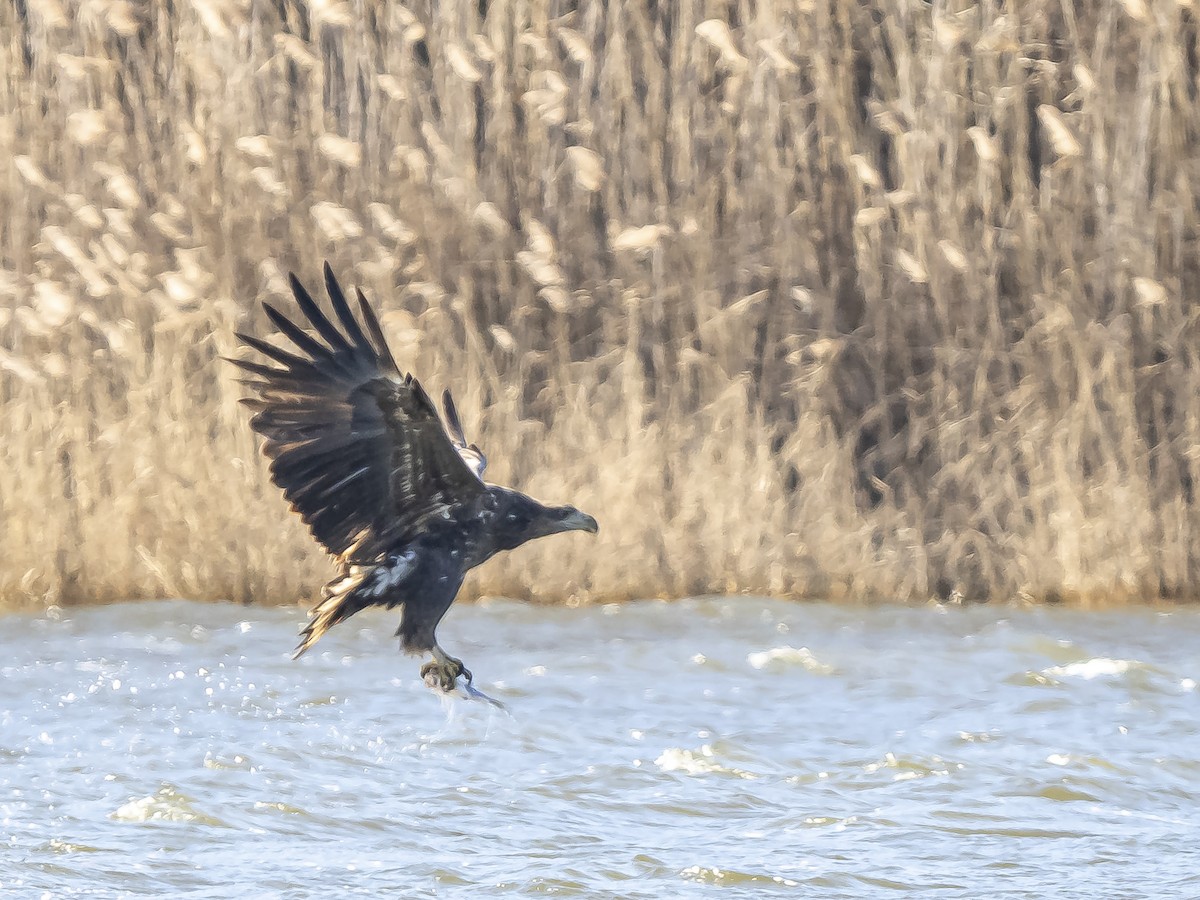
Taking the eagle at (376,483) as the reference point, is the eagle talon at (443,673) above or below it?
below

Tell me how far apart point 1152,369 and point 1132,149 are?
738mm

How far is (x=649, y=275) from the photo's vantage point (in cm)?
715

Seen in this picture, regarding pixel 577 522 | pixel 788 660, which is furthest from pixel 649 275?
pixel 577 522

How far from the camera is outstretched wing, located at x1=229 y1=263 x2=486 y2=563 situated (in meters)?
4.90

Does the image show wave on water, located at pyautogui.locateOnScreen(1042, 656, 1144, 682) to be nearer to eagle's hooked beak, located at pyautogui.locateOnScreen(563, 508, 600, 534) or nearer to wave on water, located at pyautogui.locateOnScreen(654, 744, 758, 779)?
wave on water, located at pyautogui.locateOnScreen(654, 744, 758, 779)

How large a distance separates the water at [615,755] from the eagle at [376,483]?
53cm

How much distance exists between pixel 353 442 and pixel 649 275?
238cm

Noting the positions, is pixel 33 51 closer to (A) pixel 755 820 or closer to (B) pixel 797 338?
(B) pixel 797 338

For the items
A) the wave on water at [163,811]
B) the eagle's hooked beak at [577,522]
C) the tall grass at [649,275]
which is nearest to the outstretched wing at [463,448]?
the eagle's hooked beak at [577,522]

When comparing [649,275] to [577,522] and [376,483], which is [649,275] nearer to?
[577,522]

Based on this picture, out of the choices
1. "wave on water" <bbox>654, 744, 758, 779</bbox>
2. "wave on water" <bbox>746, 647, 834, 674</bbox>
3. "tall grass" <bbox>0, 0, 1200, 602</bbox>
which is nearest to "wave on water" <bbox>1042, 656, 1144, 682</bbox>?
"tall grass" <bbox>0, 0, 1200, 602</bbox>

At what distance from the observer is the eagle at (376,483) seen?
16.1 ft

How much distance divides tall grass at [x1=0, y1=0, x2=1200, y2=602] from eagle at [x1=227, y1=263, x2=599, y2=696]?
183 cm

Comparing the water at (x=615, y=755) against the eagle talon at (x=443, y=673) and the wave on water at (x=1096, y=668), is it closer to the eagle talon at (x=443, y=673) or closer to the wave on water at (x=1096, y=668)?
the wave on water at (x=1096, y=668)
